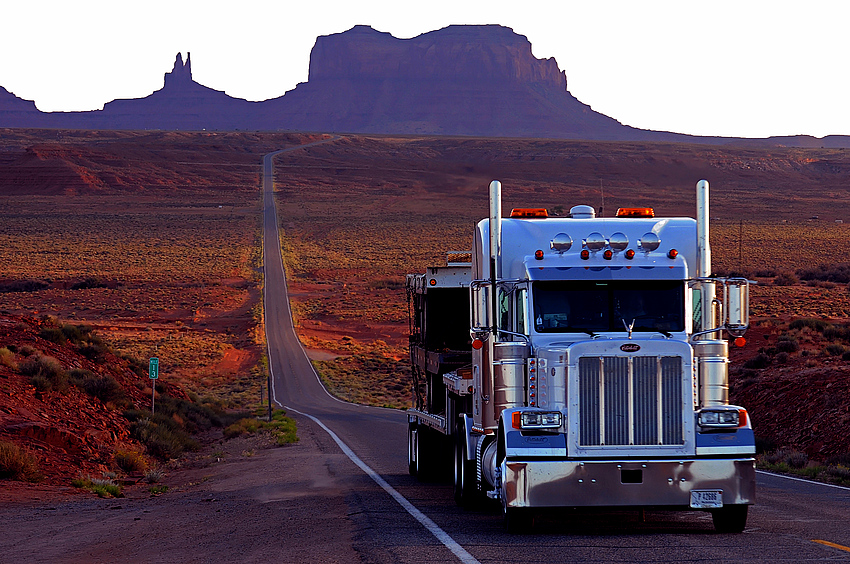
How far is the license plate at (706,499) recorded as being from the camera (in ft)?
32.0

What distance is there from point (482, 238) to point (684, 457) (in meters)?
3.54

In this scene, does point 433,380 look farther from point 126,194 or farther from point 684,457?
point 126,194

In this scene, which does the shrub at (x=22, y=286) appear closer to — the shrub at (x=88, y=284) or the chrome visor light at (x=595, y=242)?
the shrub at (x=88, y=284)

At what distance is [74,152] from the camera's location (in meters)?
174

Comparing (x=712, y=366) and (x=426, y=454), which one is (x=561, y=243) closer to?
(x=712, y=366)

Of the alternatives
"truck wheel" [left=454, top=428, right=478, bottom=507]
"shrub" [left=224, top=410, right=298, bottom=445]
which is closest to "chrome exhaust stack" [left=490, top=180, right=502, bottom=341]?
"truck wheel" [left=454, top=428, right=478, bottom=507]

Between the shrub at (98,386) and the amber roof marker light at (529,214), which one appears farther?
the shrub at (98,386)

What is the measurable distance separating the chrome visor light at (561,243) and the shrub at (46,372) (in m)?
15.9

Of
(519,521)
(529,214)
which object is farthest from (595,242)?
(519,521)

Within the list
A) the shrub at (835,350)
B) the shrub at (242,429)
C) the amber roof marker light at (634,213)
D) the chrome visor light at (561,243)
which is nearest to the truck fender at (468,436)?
the chrome visor light at (561,243)

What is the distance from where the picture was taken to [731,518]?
1021cm

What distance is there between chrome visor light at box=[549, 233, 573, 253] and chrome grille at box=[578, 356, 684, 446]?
1.60 metres

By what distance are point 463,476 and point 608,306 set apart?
309cm

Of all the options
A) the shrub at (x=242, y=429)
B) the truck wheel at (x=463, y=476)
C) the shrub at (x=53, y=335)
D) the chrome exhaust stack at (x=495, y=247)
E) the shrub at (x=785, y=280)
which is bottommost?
the shrub at (x=242, y=429)
